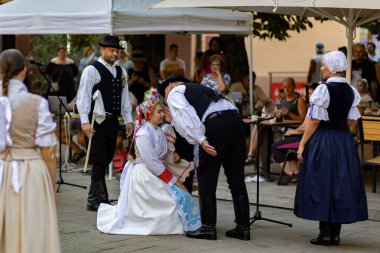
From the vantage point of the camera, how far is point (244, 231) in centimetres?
866

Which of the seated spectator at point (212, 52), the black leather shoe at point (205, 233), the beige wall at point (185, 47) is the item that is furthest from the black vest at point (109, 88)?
the beige wall at point (185, 47)

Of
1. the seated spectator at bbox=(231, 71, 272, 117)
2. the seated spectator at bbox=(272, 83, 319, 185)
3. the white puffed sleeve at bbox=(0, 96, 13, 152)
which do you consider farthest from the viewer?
the seated spectator at bbox=(231, 71, 272, 117)

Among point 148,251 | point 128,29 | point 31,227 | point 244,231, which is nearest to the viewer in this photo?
point 31,227

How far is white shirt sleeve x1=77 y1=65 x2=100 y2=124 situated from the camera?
389 inches

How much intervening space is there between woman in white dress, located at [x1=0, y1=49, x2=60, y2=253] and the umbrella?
4579mm

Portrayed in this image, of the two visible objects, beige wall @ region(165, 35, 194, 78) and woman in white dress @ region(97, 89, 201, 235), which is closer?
woman in white dress @ region(97, 89, 201, 235)

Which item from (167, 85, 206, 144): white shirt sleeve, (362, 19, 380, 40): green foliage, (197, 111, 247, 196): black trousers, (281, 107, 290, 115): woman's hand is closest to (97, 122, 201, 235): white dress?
(197, 111, 247, 196): black trousers

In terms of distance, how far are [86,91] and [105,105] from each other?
0.28m

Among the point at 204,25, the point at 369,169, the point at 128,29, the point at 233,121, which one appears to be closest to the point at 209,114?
the point at 233,121

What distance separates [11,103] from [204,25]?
661 cm

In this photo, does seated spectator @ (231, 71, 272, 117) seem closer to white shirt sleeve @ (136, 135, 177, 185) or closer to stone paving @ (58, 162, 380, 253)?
stone paving @ (58, 162, 380, 253)

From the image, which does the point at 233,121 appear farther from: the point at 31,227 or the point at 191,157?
the point at 31,227

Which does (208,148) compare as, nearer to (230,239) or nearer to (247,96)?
(230,239)

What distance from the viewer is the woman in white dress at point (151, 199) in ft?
28.8
